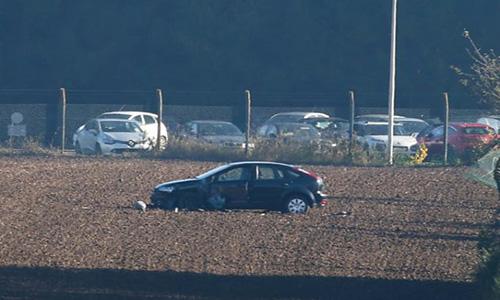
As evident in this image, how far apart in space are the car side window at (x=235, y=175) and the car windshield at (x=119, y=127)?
15.0m

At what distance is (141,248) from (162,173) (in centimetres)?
1267

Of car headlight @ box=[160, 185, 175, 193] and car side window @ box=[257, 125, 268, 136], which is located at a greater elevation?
car side window @ box=[257, 125, 268, 136]

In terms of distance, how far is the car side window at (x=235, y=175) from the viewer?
24.2 meters

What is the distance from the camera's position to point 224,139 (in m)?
39.6

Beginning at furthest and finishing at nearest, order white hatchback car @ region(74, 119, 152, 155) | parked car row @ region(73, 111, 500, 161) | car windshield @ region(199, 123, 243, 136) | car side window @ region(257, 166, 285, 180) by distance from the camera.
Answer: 1. car windshield @ region(199, 123, 243, 136)
2. white hatchback car @ region(74, 119, 152, 155)
3. parked car row @ region(73, 111, 500, 161)
4. car side window @ region(257, 166, 285, 180)

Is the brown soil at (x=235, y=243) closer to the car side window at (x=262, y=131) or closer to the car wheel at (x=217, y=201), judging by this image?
the car wheel at (x=217, y=201)

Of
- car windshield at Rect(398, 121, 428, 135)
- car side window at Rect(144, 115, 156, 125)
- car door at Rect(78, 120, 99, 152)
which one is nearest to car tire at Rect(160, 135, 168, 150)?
car door at Rect(78, 120, 99, 152)

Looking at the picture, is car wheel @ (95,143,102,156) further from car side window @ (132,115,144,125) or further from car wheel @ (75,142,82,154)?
car side window @ (132,115,144,125)

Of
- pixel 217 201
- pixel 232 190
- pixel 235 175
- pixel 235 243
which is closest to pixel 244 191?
pixel 232 190

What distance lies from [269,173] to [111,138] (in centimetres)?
1490

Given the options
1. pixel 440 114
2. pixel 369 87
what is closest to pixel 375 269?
pixel 440 114

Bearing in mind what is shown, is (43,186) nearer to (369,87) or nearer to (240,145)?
(240,145)

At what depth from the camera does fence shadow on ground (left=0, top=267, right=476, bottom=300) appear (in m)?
15.0

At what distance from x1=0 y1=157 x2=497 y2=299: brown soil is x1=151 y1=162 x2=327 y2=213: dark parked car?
39 centimetres
